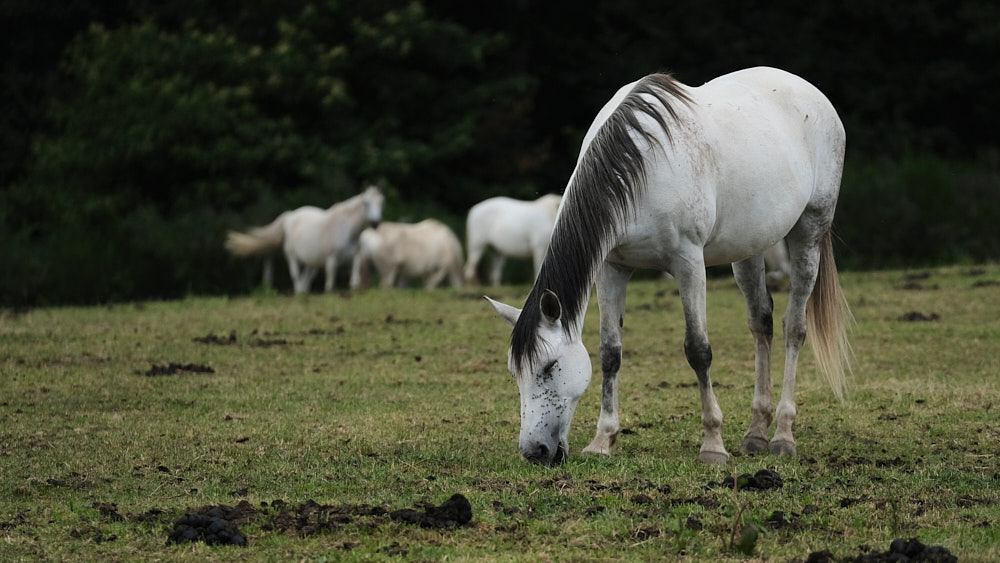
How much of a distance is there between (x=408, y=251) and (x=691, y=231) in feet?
47.6

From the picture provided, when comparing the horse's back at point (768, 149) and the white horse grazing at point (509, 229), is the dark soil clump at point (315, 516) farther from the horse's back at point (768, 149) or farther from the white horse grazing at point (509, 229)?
the white horse grazing at point (509, 229)

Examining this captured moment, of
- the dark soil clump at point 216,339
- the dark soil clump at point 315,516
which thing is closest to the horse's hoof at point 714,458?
the dark soil clump at point 315,516

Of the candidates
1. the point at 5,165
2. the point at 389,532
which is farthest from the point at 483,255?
the point at 389,532

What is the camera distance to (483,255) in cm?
2209

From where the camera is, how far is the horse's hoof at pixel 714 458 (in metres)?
5.48

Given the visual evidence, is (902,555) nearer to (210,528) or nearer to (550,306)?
(550,306)

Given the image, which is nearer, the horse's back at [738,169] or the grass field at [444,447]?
the grass field at [444,447]

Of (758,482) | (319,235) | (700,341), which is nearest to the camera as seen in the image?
(758,482)

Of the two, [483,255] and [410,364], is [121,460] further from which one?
[483,255]

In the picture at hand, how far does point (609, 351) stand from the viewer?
5703 mm

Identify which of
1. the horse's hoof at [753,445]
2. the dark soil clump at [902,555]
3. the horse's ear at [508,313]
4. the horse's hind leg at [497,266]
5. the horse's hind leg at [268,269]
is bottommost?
the dark soil clump at [902,555]

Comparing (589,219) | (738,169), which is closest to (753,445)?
(738,169)

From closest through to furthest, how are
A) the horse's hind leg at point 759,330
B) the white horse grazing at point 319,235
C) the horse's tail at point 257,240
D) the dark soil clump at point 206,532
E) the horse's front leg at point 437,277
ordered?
the dark soil clump at point 206,532
the horse's hind leg at point 759,330
the white horse grazing at point 319,235
the horse's tail at point 257,240
the horse's front leg at point 437,277

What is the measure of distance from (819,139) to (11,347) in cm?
682
